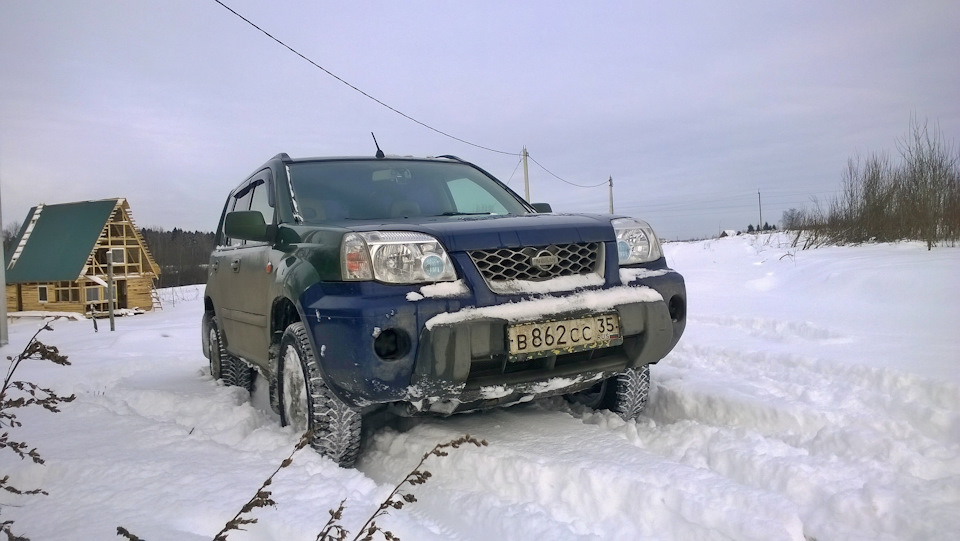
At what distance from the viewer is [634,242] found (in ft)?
9.94

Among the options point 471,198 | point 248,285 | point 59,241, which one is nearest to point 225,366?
point 248,285

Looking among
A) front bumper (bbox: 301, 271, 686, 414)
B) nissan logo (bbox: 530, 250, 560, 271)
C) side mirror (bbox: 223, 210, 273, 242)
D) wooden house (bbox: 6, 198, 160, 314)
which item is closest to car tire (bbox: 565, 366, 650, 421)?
front bumper (bbox: 301, 271, 686, 414)

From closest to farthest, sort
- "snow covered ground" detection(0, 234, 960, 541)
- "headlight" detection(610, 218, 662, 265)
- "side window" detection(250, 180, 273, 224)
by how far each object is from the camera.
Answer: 1. "snow covered ground" detection(0, 234, 960, 541)
2. "headlight" detection(610, 218, 662, 265)
3. "side window" detection(250, 180, 273, 224)

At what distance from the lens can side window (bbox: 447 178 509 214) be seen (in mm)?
3691

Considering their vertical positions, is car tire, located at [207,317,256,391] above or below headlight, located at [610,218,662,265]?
below

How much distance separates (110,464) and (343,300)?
1078 millimetres

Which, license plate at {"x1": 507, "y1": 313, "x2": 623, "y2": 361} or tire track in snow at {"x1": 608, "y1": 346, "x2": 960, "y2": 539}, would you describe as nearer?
tire track in snow at {"x1": 608, "y1": 346, "x2": 960, "y2": 539}

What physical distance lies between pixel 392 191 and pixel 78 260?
20004 mm

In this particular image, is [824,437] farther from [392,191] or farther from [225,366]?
[225,366]

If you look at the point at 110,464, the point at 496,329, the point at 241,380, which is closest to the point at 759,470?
the point at 496,329

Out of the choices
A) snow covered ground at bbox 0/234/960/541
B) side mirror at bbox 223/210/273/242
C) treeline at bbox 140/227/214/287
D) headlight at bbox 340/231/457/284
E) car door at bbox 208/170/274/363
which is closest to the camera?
snow covered ground at bbox 0/234/960/541

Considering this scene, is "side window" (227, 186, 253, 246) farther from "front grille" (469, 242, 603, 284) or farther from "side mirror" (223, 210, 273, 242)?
"front grille" (469, 242, 603, 284)

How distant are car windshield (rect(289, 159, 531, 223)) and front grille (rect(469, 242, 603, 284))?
0.86 m

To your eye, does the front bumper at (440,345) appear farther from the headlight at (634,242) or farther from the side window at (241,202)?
the side window at (241,202)
